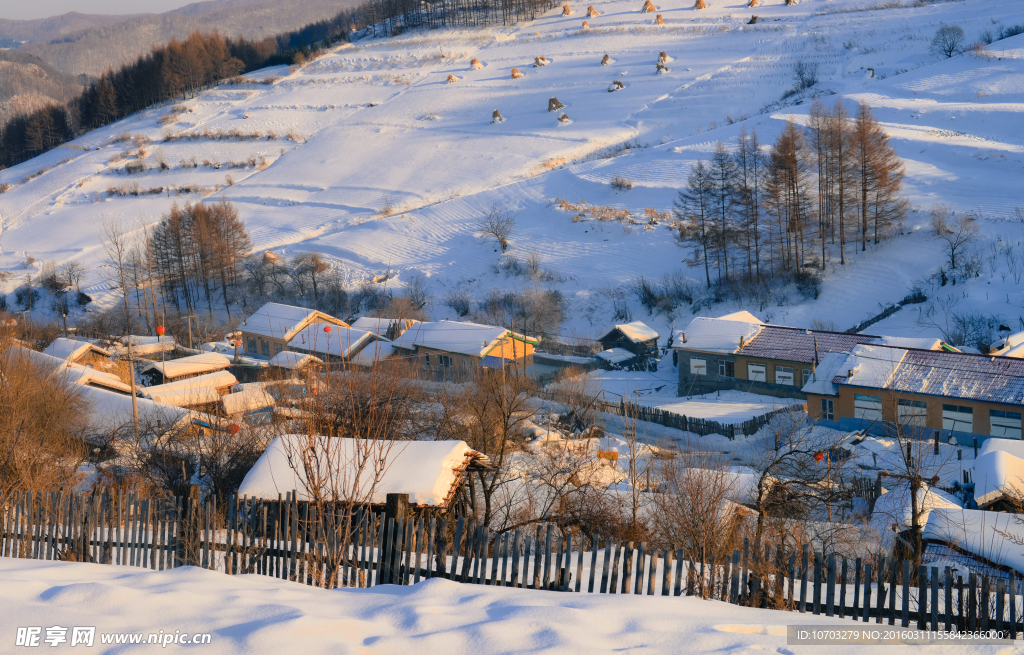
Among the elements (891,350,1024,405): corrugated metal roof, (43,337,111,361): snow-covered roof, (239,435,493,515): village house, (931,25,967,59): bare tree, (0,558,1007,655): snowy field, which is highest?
(931,25,967,59): bare tree

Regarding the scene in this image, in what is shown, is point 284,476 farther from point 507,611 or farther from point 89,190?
point 89,190

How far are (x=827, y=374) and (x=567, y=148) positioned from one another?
35.0 metres

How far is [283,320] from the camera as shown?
37.4 metres

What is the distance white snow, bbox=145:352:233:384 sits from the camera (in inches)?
1258

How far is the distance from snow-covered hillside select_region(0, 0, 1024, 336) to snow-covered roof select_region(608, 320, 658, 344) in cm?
230

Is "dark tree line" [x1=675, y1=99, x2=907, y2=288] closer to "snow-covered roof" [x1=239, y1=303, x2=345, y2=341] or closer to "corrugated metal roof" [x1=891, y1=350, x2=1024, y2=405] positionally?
"corrugated metal roof" [x1=891, y1=350, x2=1024, y2=405]

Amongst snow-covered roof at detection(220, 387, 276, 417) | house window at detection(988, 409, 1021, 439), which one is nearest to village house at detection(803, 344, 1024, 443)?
house window at detection(988, 409, 1021, 439)

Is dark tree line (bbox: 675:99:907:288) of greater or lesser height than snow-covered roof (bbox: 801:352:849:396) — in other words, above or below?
above

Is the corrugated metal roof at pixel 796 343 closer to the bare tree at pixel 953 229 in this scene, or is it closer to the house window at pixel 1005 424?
the house window at pixel 1005 424

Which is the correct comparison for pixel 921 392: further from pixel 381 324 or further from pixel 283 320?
pixel 283 320

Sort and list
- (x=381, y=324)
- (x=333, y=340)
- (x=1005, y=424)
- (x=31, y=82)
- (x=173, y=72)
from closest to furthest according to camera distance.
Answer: (x=1005, y=424) < (x=333, y=340) < (x=381, y=324) < (x=173, y=72) < (x=31, y=82)

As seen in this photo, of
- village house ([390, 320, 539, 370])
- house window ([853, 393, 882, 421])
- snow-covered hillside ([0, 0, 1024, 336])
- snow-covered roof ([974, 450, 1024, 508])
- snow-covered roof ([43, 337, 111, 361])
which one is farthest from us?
snow-covered hillside ([0, 0, 1024, 336])

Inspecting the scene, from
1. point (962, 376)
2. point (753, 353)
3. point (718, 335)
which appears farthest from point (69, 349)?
point (962, 376)

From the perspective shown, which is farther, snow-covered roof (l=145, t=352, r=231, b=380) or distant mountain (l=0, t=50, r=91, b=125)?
distant mountain (l=0, t=50, r=91, b=125)
